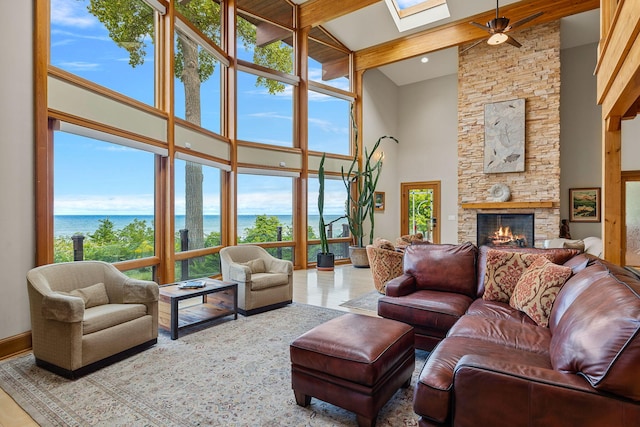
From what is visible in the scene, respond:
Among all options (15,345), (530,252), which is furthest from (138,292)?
(530,252)

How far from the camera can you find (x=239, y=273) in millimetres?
4211

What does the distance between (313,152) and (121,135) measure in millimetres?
4412

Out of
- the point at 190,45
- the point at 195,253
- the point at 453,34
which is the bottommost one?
the point at 195,253

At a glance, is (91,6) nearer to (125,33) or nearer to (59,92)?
(125,33)

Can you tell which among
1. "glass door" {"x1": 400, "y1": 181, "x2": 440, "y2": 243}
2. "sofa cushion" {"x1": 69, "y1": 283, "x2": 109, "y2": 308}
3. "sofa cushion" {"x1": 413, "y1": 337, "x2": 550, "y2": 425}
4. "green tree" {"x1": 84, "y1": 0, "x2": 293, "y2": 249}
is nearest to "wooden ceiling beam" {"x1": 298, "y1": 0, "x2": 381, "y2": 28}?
"green tree" {"x1": 84, "y1": 0, "x2": 293, "y2": 249}

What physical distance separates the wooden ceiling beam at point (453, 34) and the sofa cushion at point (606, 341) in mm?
7034

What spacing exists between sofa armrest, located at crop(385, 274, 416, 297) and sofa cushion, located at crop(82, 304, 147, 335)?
232cm

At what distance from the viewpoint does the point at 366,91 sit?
912cm

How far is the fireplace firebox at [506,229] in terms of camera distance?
25.0ft

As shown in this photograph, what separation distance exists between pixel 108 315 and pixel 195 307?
4.68 feet

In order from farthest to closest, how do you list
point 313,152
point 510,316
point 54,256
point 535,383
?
point 313,152
point 54,256
point 510,316
point 535,383

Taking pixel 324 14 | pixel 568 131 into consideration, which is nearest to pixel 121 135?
pixel 324 14

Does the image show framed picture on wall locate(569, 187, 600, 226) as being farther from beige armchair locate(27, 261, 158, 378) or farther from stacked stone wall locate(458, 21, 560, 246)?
beige armchair locate(27, 261, 158, 378)

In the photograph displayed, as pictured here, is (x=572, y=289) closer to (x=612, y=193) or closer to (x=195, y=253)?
(x=612, y=193)
